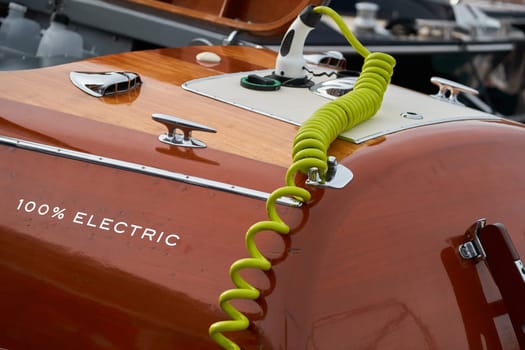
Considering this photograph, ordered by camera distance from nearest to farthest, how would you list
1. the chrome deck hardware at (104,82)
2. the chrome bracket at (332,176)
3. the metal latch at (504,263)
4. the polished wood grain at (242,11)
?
the chrome bracket at (332,176), the metal latch at (504,263), the chrome deck hardware at (104,82), the polished wood grain at (242,11)

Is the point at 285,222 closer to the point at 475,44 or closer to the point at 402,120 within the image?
the point at 402,120

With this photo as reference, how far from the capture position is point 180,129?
5.65 feet

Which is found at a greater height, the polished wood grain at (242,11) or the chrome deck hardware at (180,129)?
the polished wood grain at (242,11)

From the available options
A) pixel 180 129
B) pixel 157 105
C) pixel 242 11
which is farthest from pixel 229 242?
pixel 242 11

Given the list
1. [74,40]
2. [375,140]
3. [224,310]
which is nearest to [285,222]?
[224,310]

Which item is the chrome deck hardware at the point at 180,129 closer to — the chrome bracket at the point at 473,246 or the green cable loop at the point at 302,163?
the green cable loop at the point at 302,163

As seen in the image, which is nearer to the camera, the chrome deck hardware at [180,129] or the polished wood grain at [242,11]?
the chrome deck hardware at [180,129]

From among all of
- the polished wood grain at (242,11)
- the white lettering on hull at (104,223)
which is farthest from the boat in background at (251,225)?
the polished wood grain at (242,11)

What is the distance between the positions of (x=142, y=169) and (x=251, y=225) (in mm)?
259

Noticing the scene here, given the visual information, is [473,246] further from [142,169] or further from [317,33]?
[317,33]

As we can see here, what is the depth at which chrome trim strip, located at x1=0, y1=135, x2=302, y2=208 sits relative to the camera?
1582mm

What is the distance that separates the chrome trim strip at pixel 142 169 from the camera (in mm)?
1582

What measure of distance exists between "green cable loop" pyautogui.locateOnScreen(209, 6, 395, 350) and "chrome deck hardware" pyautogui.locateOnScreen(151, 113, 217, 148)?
208mm

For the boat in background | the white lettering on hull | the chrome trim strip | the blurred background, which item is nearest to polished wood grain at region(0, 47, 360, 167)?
the boat in background
